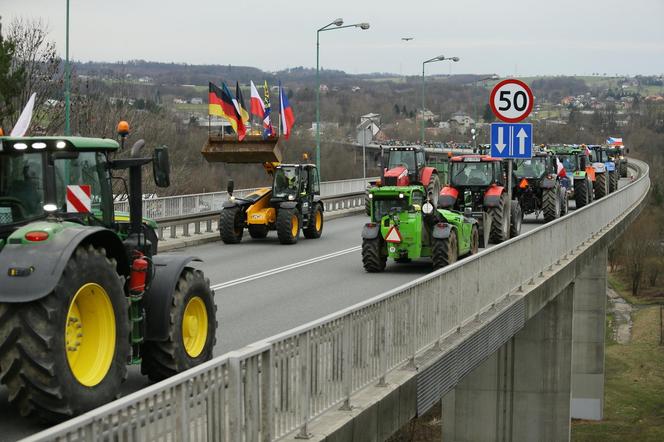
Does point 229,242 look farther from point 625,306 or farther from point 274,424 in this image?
point 625,306

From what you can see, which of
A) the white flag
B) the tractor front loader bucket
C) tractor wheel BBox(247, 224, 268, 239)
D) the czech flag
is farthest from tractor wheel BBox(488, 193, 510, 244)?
the white flag

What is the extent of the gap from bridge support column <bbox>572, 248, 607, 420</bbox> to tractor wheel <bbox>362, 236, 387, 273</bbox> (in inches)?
923

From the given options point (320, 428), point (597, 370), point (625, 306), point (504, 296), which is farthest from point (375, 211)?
point (625, 306)

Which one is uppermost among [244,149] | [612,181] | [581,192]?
[244,149]

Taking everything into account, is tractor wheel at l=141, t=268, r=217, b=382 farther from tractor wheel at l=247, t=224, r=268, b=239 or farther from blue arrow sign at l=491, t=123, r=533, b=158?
tractor wheel at l=247, t=224, r=268, b=239

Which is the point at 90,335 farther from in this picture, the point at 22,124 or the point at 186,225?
the point at 186,225

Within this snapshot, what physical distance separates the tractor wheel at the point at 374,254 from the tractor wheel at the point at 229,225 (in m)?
6.70

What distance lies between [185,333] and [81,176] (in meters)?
1.85

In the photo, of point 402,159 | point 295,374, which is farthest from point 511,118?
point 402,159

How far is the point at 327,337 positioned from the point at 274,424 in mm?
1031

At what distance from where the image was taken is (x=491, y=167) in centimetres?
2827

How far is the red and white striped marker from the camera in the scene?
898cm

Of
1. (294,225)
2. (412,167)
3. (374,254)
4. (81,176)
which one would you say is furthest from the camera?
(412,167)

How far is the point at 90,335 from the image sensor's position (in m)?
8.37
